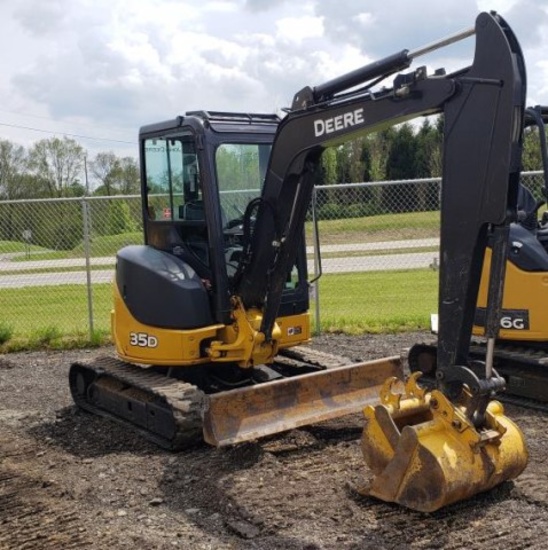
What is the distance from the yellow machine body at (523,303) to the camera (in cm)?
690

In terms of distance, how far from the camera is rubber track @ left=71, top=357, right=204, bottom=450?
570cm

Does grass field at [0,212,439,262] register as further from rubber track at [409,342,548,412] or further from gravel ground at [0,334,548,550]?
gravel ground at [0,334,548,550]

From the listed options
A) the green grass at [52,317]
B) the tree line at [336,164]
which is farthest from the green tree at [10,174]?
the green grass at [52,317]

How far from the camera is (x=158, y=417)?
19.6ft

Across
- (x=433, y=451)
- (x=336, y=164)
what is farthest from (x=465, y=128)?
(x=336, y=164)

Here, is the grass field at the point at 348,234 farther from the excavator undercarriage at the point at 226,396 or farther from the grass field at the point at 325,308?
the excavator undercarriage at the point at 226,396

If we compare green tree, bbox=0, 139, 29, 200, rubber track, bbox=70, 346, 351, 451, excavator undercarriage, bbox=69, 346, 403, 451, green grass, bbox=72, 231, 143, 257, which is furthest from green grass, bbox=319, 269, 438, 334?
green tree, bbox=0, 139, 29, 200

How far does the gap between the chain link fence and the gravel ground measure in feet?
19.7

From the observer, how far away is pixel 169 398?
5820 millimetres

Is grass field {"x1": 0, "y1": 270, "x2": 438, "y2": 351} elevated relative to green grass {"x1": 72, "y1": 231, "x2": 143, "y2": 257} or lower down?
lower down

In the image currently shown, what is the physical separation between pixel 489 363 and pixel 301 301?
107 inches

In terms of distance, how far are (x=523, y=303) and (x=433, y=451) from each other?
3187mm

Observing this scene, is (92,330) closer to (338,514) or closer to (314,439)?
(314,439)

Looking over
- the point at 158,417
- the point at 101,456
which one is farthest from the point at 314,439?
the point at 101,456
